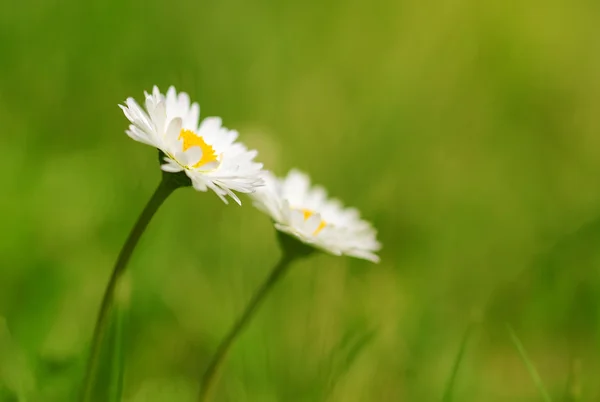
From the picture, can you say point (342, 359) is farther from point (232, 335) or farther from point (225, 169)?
point (225, 169)

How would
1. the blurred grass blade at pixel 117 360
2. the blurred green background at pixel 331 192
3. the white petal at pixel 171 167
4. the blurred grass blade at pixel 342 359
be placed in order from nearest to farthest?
1. the white petal at pixel 171 167
2. the blurred grass blade at pixel 117 360
3. the blurred grass blade at pixel 342 359
4. the blurred green background at pixel 331 192

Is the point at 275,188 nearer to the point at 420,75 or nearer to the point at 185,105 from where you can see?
the point at 185,105

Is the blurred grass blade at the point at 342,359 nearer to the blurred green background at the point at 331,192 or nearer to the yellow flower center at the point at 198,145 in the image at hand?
the blurred green background at the point at 331,192

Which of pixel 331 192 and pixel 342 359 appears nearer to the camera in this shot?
pixel 342 359

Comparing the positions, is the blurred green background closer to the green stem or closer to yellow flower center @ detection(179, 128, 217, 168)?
the green stem

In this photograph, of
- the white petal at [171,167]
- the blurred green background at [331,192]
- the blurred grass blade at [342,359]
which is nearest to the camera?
the white petal at [171,167]

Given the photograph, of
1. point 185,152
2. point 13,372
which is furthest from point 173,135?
point 13,372

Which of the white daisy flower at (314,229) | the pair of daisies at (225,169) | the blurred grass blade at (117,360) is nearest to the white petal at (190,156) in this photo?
the pair of daisies at (225,169)
